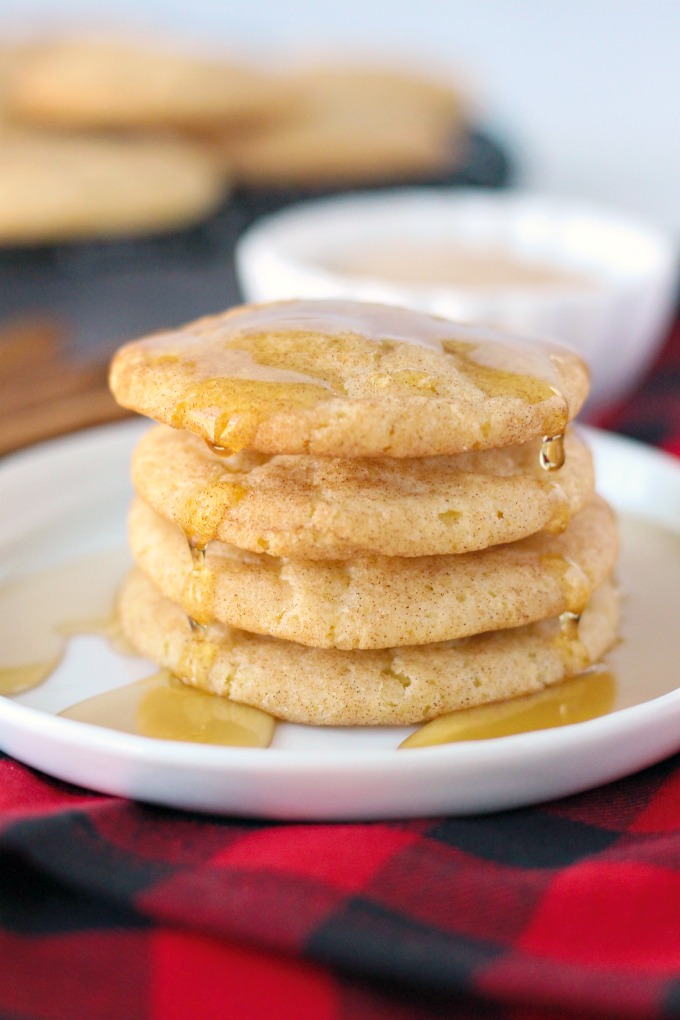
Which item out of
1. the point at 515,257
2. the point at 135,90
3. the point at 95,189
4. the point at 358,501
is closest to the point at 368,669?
the point at 358,501

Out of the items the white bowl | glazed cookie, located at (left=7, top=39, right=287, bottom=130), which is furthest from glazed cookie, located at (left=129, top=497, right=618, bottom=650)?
glazed cookie, located at (left=7, top=39, right=287, bottom=130)

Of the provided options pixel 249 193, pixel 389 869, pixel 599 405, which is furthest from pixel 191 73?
pixel 389 869

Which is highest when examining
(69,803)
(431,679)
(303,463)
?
(303,463)

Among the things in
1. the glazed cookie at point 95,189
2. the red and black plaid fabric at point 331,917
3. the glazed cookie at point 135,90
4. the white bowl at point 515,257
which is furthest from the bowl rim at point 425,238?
the red and black plaid fabric at point 331,917

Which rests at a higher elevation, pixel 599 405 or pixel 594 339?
pixel 594 339

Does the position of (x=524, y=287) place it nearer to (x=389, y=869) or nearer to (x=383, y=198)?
(x=383, y=198)

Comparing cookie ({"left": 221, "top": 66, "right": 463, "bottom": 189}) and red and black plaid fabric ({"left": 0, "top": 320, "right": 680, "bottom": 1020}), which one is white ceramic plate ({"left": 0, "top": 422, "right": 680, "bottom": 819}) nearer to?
red and black plaid fabric ({"left": 0, "top": 320, "right": 680, "bottom": 1020})
